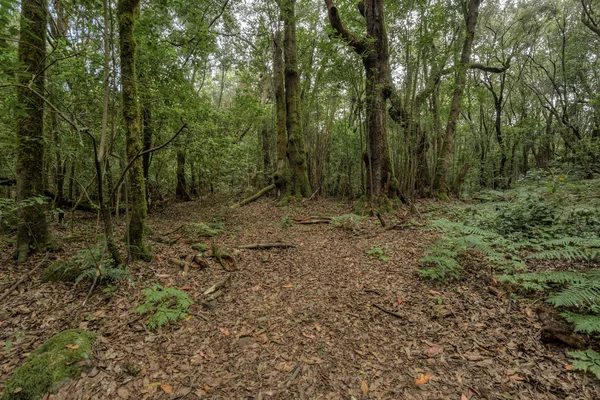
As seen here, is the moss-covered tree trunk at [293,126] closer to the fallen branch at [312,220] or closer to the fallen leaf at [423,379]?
the fallen branch at [312,220]

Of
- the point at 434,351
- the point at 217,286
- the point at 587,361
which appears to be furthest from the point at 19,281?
the point at 587,361

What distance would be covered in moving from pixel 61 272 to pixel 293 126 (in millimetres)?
8741

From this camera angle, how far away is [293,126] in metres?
10.8

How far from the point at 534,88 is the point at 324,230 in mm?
20220

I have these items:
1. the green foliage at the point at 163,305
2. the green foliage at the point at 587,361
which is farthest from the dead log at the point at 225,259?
the green foliage at the point at 587,361

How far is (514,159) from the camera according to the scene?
17312 mm

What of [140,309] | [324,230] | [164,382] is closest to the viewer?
[164,382]

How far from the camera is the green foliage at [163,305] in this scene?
315 centimetres

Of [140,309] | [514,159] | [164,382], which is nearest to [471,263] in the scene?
[164,382]

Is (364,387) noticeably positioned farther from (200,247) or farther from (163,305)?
(200,247)

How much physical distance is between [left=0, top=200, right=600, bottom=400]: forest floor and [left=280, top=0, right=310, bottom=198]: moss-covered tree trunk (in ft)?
20.6

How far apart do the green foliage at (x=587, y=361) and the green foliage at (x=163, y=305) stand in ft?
13.2

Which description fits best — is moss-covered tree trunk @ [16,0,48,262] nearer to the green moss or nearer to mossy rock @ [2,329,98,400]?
the green moss

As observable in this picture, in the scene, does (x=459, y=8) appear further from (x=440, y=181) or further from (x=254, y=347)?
(x=254, y=347)
